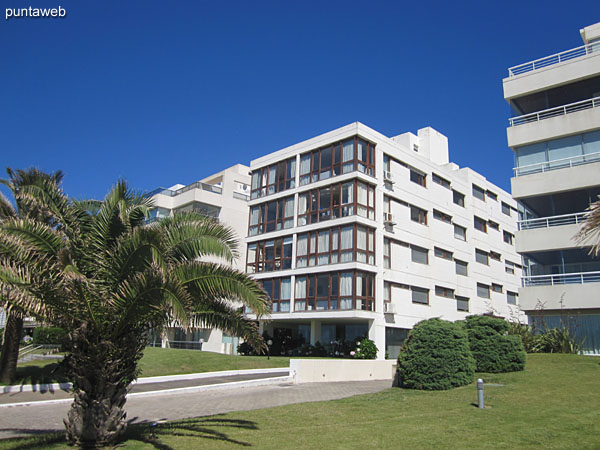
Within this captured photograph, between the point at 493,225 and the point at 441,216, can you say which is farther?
the point at 493,225

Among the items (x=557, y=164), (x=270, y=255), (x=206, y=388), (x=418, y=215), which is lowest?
(x=206, y=388)

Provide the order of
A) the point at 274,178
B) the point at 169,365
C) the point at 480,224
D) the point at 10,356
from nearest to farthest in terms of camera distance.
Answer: the point at 10,356 < the point at 169,365 < the point at 274,178 < the point at 480,224

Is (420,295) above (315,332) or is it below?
above

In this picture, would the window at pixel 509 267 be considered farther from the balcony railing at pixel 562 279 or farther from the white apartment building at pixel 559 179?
the balcony railing at pixel 562 279

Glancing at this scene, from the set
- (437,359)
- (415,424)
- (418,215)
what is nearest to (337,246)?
(418,215)

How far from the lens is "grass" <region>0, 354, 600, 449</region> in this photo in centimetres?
891

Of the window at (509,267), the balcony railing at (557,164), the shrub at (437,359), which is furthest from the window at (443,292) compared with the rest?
the shrub at (437,359)

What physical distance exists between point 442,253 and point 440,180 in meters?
6.27

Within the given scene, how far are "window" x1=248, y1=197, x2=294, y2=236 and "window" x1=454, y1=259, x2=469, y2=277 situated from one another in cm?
1494

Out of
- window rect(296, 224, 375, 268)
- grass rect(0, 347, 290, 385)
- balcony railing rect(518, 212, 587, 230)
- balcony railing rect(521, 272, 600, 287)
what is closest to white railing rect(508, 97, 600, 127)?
balcony railing rect(518, 212, 587, 230)

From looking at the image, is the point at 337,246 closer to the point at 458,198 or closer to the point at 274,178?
the point at 274,178

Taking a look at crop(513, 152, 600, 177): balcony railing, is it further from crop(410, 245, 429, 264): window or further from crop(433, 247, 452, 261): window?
crop(433, 247, 452, 261): window

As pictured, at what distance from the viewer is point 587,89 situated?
26891mm

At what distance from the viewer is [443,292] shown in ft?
131
